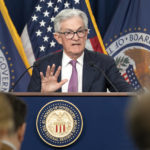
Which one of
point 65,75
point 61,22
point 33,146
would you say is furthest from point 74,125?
point 61,22

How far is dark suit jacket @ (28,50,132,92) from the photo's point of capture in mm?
3146

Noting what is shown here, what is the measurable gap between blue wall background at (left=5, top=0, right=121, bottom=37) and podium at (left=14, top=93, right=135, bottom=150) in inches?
135

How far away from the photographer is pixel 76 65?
3283 mm

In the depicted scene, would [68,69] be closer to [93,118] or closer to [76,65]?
[76,65]

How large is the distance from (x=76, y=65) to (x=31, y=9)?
108 inches

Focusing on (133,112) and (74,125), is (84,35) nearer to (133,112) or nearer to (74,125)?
(74,125)

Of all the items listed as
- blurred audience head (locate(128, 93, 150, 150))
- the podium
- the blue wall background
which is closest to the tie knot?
the podium

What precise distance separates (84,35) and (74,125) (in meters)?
1.21

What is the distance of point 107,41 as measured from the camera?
5.79 m

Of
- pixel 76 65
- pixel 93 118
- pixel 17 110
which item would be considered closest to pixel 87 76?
pixel 76 65

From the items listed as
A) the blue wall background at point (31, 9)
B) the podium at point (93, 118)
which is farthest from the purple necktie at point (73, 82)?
the blue wall background at point (31, 9)

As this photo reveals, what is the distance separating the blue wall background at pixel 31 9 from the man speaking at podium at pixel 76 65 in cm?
236

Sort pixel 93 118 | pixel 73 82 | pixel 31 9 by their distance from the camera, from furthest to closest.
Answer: pixel 31 9 → pixel 73 82 → pixel 93 118

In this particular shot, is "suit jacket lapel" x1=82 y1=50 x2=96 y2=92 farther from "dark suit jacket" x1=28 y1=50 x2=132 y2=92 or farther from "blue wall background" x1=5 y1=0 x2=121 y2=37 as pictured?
"blue wall background" x1=5 y1=0 x2=121 y2=37
